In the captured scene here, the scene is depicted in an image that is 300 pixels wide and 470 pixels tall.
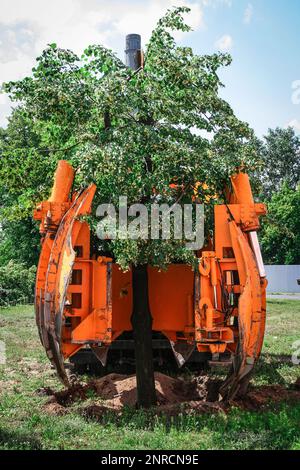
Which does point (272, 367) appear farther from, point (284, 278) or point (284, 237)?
point (284, 278)

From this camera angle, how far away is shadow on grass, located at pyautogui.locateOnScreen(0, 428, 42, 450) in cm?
562

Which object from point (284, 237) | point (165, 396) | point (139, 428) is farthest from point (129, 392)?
point (284, 237)

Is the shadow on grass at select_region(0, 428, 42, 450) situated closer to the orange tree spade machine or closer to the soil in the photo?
the orange tree spade machine

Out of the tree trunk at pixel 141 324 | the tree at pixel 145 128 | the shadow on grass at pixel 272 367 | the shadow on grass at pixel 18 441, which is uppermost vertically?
the tree at pixel 145 128

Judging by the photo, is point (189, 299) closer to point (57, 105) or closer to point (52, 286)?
point (52, 286)

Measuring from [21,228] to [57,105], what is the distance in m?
22.3

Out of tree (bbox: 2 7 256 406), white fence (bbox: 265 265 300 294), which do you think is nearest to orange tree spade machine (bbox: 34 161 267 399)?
tree (bbox: 2 7 256 406)

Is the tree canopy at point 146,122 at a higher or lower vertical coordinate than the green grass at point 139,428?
higher

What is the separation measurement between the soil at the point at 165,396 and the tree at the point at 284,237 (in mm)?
28410

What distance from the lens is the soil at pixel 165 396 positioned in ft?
23.3

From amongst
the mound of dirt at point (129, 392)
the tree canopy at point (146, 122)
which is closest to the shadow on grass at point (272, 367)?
the mound of dirt at point (129, 392)

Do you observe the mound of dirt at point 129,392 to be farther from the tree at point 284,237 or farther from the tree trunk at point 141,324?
the tree at point 284,237

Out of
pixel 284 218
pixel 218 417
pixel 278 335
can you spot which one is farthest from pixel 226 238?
pixel 284 218

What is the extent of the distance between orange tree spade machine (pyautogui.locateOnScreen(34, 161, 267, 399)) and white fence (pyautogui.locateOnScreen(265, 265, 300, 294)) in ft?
105
